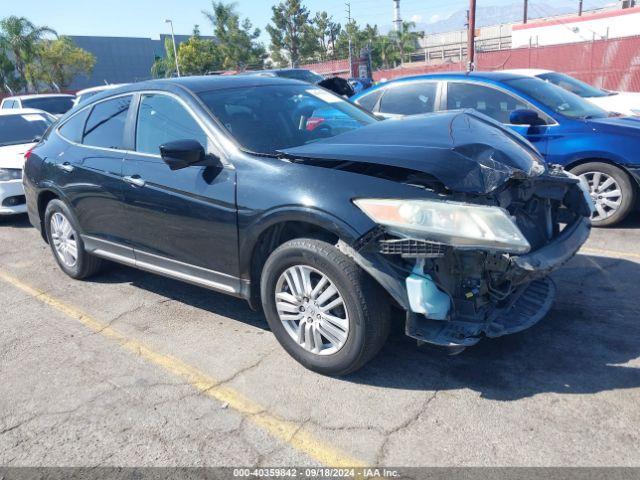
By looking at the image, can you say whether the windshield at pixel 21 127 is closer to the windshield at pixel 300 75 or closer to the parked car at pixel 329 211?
the parked car at pixel 329 211

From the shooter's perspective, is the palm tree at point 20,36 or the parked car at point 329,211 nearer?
the parked car at point 329,211

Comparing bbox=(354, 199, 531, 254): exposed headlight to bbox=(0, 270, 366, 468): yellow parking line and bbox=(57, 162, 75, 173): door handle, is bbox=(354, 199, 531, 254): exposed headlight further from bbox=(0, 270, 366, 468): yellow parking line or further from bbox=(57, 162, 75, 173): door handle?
bbox=(57, 162, 75, 173): door handle

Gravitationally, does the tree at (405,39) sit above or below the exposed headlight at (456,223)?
above

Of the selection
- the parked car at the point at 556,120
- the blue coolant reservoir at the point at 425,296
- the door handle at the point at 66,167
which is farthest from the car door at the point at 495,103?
the door handle at the point at 66,167

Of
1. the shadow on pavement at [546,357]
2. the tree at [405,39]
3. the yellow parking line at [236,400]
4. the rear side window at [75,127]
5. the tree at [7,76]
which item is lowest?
the yellow parking line at [236,400]

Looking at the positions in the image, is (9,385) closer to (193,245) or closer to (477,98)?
(193,245)

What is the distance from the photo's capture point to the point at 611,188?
5688mm

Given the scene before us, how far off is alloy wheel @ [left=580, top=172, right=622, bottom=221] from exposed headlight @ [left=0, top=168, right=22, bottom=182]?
7.28m

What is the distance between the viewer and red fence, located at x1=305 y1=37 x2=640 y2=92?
749 inches

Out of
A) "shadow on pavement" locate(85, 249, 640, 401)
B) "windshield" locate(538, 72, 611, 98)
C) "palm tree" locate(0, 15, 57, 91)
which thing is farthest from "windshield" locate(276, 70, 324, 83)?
"palm tree" locate(0, 15, 57, 91)

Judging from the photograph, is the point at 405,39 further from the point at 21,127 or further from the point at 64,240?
the point at 64,240

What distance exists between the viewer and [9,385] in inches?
142

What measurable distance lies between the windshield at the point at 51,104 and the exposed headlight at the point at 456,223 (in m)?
13.9

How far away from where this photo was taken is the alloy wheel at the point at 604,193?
222 inches
